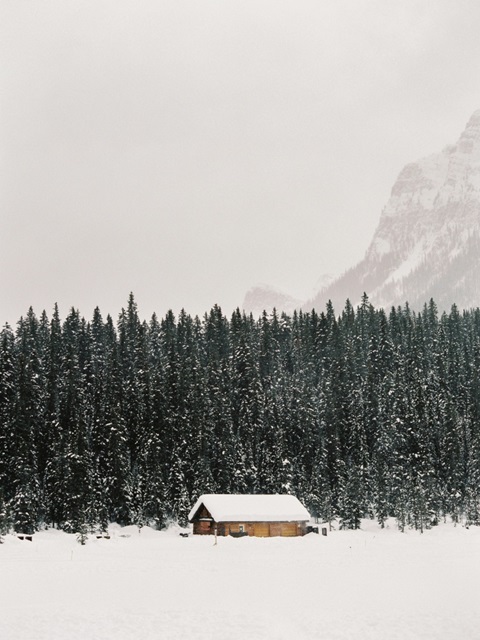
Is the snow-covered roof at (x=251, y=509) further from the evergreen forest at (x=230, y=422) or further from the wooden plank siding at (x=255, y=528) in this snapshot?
the evergreen forest at (x=230, y=422)

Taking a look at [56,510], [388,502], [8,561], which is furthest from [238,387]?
[8,561]

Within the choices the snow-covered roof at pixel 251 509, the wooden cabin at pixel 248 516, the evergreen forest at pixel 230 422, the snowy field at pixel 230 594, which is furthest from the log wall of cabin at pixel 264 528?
the snowy field at pixel 230 594

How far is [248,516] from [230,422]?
3254cm

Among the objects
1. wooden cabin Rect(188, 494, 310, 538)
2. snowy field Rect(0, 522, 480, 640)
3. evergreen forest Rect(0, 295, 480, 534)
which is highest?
evergreen forest Rect(0, 295, 480, 534)

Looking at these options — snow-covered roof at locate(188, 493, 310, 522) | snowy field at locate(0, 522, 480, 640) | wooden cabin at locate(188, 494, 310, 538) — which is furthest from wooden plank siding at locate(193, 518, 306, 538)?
snowy field at locate(0, 522, 480, 640)

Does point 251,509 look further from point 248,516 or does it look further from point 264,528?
point 264,528

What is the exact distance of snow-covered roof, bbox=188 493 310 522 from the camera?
7450cm

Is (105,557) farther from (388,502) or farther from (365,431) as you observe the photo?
(365,431)

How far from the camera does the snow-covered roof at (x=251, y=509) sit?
7450cm

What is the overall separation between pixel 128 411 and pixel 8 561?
64.7 metres

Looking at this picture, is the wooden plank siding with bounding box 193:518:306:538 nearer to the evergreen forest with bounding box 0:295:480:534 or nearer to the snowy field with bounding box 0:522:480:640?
the evergreen forest with bounding box 0:295:480:534

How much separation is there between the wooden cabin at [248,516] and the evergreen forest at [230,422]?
1215 cm

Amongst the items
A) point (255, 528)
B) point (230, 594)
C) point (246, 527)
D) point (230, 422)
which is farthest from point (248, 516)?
point (230, 594)

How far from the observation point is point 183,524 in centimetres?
8831
